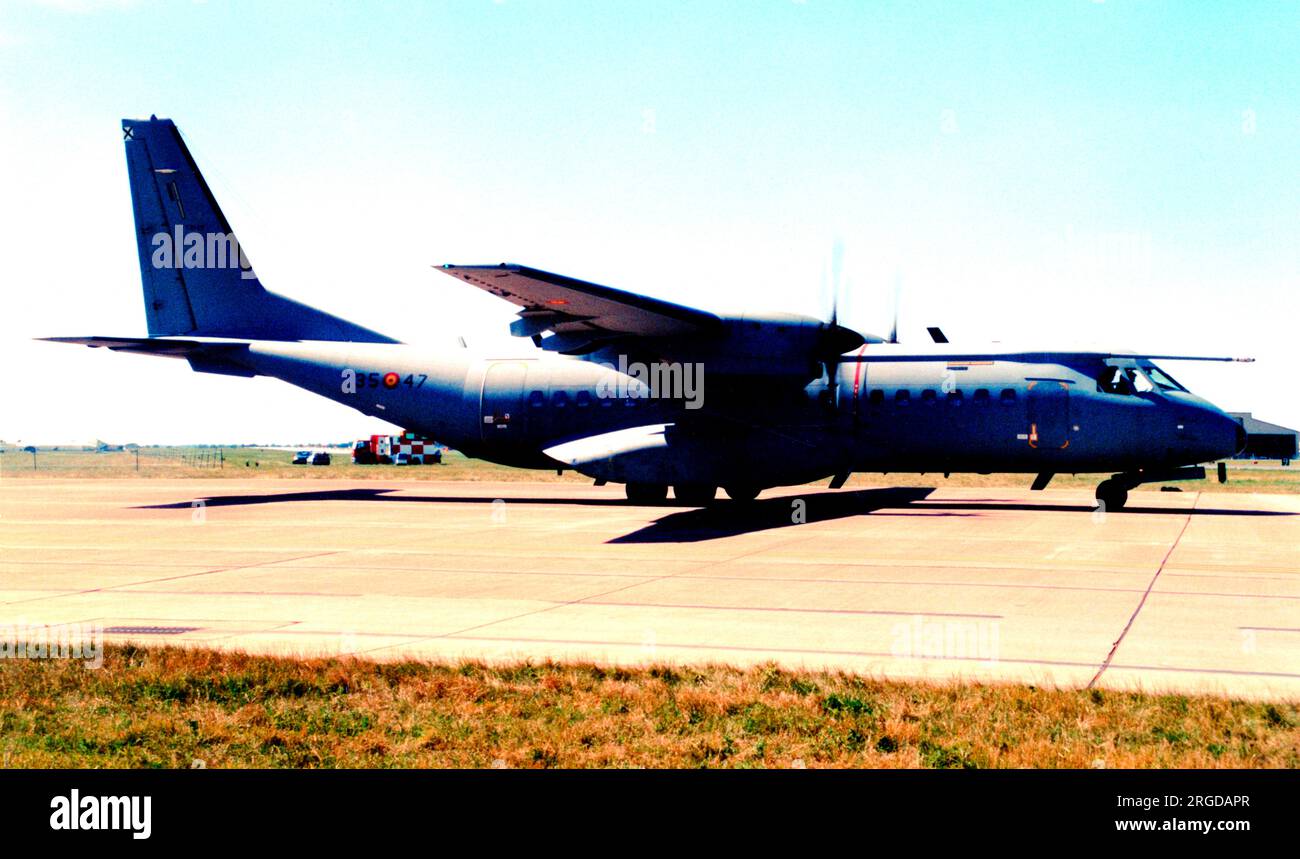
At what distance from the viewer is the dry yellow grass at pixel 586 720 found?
5.95 meters

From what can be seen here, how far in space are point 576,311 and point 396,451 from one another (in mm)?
57818

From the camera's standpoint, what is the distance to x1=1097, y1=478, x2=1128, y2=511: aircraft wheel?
23500 millimetres

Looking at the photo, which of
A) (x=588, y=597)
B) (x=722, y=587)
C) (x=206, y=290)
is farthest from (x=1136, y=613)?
(x=206, y=290)

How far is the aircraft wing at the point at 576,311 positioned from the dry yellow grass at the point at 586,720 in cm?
1166

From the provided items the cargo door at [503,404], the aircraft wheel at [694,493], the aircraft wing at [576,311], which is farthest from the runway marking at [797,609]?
the cargo door at [503,404]

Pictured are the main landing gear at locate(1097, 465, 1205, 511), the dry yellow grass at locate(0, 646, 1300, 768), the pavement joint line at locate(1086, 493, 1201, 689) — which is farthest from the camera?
the main landing gear at locate(1097, 465, 1205, 511)

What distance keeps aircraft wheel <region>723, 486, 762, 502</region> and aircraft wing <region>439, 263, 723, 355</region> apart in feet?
13.1

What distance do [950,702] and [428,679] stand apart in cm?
391

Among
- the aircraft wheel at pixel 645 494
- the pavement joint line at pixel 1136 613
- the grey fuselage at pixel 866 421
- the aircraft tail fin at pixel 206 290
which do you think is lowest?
the pavement joint line at pixel 1136 613

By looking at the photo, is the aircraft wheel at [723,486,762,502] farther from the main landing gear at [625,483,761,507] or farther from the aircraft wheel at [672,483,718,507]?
the aircraft wheel at [672,483,718,507]

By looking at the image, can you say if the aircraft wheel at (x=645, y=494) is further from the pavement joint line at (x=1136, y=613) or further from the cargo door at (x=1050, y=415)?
the pavement joint line at (x=1136, y=613)

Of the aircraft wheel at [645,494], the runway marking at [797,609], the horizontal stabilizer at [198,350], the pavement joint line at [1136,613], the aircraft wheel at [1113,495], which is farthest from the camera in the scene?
the horizontal stabilizer at [198,350]

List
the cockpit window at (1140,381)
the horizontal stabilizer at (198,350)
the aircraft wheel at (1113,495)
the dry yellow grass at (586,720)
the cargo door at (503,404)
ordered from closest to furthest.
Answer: the dry yellow grass at (586,720), the cockpit window at (1140,381), the aircraft wheel at (1113,495), the cargo door at (503,404), the horizontal stabilizer at (198,350)

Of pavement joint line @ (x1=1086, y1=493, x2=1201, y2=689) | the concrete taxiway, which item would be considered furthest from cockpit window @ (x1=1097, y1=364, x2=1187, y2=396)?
pavement joint line @ (x1=1086, y1=493, x2=1201, y2=689)
